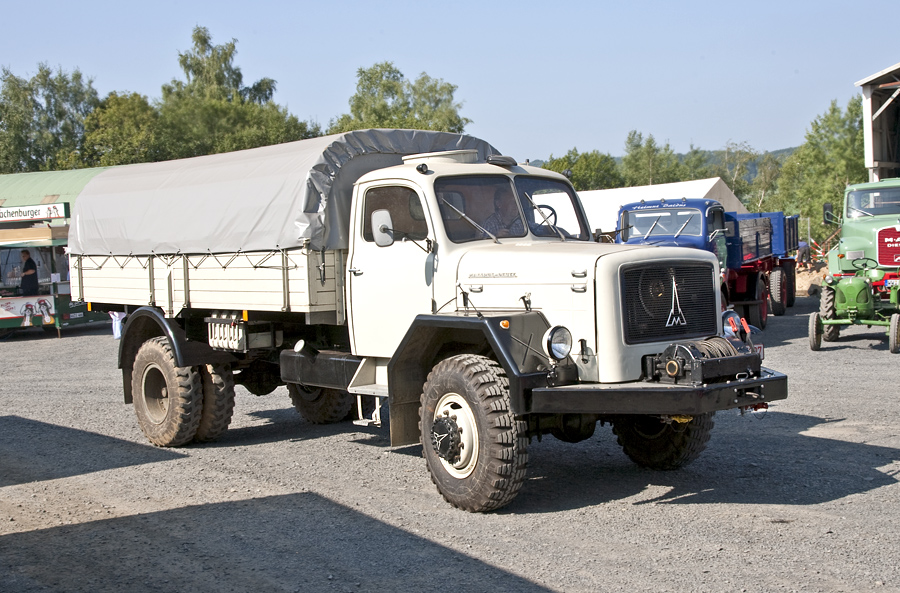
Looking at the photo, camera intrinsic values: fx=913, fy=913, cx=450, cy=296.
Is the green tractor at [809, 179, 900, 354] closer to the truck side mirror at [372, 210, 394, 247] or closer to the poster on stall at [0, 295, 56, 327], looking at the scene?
the truck side mirror at [372, 210, 394, 247]

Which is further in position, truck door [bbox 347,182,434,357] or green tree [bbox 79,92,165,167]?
green tree [bbox 79,92,165,167]

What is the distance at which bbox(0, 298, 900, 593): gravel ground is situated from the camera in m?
5.01

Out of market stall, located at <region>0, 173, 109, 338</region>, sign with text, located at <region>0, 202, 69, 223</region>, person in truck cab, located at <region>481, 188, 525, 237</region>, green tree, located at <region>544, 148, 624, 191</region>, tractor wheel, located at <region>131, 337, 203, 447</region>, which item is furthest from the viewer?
green tree, located at <region>544, 148, 624, 191</region>

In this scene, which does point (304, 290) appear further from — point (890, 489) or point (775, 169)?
point (775, 169)

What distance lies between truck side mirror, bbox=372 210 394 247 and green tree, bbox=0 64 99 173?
204 ft

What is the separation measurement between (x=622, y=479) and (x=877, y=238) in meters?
10.5

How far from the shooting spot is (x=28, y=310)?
2166cm

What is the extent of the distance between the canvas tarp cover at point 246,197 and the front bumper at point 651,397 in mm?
2635

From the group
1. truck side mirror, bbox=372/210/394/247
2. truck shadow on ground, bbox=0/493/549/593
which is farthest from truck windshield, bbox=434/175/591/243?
truck shadow on ground, bbox=0/493/549/593

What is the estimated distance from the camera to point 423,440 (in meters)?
6.52

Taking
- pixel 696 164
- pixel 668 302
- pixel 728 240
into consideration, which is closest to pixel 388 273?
pixel 668 302

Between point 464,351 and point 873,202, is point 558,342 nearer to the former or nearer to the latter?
point 464,351

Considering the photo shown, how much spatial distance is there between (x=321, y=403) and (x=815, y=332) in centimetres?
869

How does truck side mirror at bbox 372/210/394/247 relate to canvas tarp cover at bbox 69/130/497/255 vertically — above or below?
below
